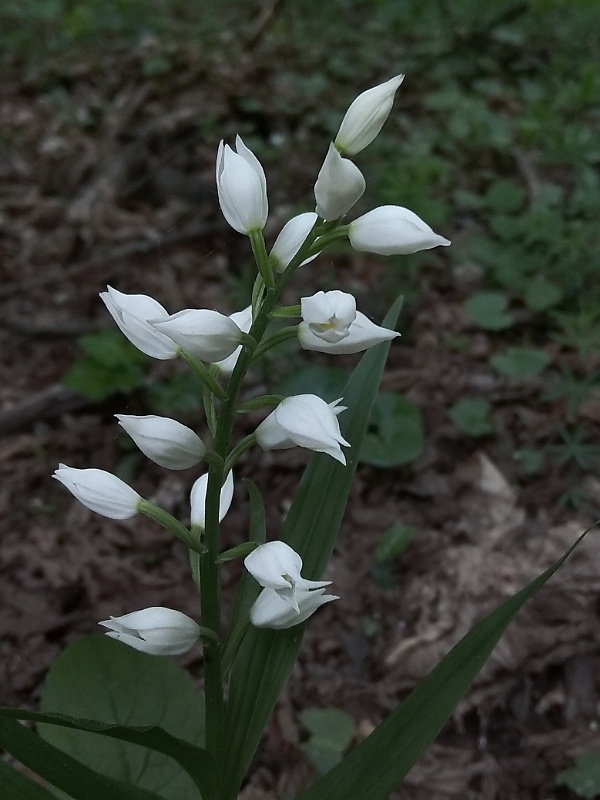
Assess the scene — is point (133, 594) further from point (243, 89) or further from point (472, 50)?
point (472, 50)

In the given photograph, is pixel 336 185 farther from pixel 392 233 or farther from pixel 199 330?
pixel 199 330

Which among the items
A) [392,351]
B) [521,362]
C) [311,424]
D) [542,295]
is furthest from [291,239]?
[542,295]

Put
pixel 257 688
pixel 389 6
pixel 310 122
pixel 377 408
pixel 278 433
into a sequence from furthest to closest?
pixel 389 6 → pixel 310 122 → pixel 377 408 → pixel 257 688 → pixel 278 433

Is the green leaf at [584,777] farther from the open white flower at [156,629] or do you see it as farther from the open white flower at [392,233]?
the open white flower at [392,233]

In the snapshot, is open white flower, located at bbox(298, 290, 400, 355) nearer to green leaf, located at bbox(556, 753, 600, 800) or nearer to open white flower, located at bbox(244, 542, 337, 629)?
open white flower, located at bbox(244, 542, 337, 629)

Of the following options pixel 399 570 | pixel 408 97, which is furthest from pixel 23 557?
pixel 408 97

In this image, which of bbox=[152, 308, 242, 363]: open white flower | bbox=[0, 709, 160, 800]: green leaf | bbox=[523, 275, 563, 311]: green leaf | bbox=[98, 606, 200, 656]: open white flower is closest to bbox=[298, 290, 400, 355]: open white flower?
bbox=[152, 308, 242, 363]: open white flower

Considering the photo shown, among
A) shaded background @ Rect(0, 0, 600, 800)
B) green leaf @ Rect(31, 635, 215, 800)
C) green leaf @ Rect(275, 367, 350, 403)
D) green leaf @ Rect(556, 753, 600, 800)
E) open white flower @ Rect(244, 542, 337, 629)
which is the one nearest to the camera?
open white flower @ Rect(244, 542, 337, 629)
